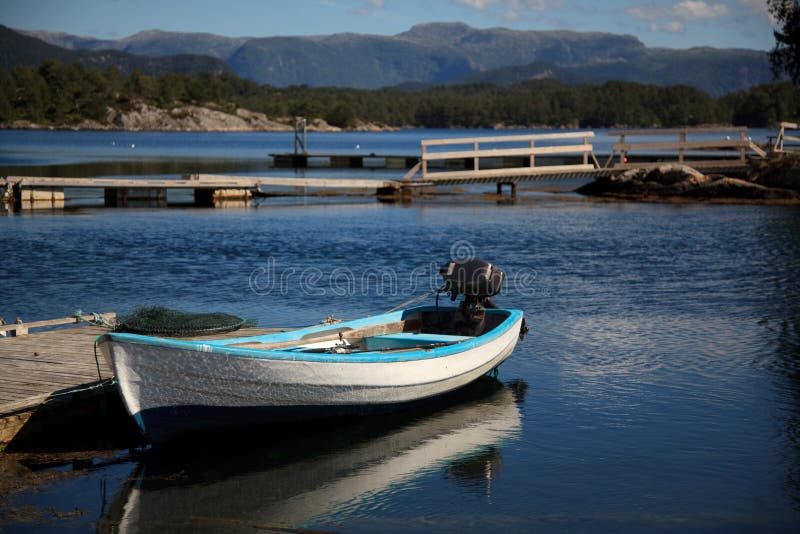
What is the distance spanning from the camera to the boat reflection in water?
975 centimetres

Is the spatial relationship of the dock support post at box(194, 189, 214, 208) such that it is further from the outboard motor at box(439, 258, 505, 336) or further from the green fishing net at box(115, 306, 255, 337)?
the outboard motor at box(439, 258, 505, 336)

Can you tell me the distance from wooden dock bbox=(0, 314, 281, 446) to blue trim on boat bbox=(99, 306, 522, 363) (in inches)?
42.9

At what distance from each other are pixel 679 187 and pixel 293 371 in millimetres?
35489

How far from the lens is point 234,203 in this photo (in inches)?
1650

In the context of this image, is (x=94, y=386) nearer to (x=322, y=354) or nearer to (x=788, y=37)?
(x=322, y=354)

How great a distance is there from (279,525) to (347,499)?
0.96 m

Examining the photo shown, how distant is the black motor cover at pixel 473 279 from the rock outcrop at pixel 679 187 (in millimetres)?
30490

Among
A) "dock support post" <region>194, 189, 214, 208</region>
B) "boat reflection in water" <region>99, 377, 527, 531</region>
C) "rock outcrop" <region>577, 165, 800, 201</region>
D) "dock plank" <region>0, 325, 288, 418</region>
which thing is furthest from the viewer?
"rock outcrop" <region>577, 165, 800, 201</region>

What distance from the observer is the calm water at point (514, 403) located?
32.5 ft

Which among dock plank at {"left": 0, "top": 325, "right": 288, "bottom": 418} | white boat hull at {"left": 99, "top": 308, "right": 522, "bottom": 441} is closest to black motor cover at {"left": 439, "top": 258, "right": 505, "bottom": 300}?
white boat hull at {"left": 99, "top": 308, "right": 522, "bottom": 441}

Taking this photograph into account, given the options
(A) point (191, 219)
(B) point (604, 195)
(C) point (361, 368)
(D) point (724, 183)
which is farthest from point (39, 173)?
(C) point (361, 368)

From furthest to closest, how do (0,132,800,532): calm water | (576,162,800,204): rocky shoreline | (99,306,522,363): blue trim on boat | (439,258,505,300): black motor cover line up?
(576,162,800,204): rocky shoreline < (439,258,505,300): black motor cover < (99,306,522,363): blue trim on boat < (0,132,800,532): calm water

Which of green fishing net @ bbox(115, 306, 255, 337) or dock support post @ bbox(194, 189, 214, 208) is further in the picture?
dock support post @ bbox(194, 189, 214, 208)

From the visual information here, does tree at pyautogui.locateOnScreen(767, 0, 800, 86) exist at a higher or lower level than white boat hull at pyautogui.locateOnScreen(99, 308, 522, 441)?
higher
